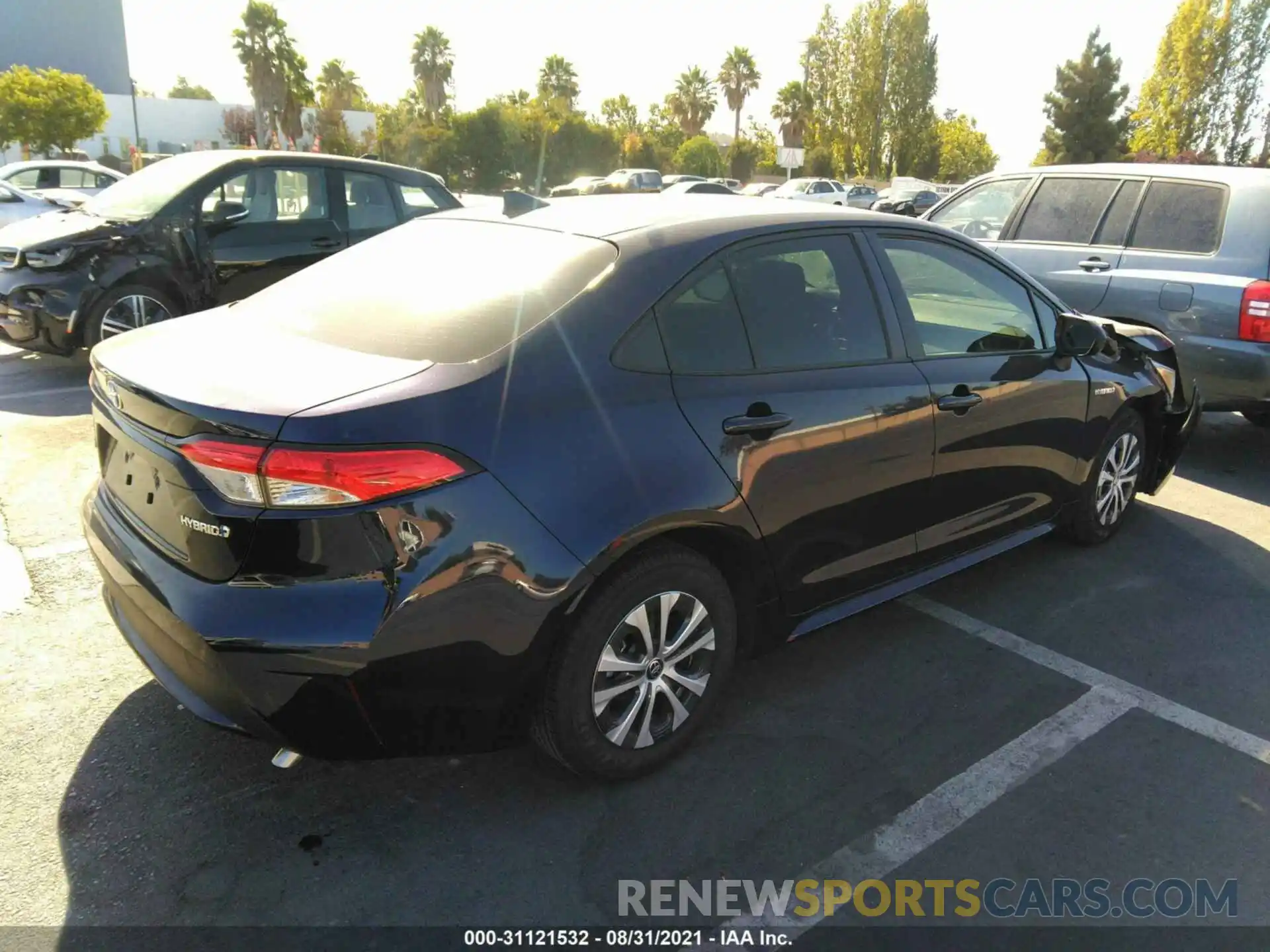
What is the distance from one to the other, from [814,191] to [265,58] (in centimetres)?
3627

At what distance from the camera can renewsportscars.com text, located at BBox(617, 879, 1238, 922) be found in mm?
2387

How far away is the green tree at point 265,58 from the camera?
53500 mm

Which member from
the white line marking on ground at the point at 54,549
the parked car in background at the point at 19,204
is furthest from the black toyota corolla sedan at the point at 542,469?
the parked car in background at the point at 19,204

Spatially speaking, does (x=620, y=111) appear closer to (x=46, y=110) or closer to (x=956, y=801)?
(x=46, y=110)

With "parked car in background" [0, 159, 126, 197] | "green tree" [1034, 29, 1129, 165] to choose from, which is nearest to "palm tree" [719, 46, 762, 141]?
"green tree" [1034, 29, 1129, 165]

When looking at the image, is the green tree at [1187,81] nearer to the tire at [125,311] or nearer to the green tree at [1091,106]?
the green tree at [1091,106]

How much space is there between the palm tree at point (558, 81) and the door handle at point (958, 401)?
67.2m

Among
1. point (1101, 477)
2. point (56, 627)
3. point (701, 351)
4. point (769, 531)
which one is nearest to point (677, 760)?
point (769, 531)

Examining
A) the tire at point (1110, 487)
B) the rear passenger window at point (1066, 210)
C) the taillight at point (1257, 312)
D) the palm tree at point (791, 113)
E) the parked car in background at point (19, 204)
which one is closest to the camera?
the tire at point (1110, 487)

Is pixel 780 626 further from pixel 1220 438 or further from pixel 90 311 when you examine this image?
pixel 90 311

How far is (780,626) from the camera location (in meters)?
3.13

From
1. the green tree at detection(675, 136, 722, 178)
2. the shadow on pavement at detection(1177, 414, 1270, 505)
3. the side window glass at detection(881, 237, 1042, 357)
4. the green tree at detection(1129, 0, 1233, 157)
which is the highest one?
the green tree at detection(1129, 0, 1233, 157)

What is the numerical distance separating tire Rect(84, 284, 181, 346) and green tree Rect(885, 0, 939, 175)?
58.9 m

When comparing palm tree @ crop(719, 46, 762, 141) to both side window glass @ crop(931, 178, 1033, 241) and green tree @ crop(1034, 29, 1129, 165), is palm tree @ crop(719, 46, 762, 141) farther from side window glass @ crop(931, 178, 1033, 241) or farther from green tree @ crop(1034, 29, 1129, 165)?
side window glass @ crop(931, 178, 1033, 241)
